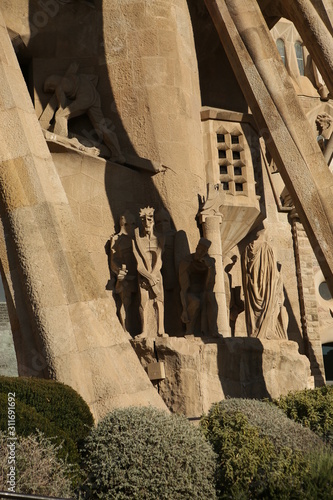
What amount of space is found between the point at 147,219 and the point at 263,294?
2493mm

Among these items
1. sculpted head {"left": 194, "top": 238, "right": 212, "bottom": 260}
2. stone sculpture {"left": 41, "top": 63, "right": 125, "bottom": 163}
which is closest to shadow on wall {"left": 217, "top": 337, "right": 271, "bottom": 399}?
sculpted head {"left": 194, "top": 238, "right": 212, "bottom": 260}

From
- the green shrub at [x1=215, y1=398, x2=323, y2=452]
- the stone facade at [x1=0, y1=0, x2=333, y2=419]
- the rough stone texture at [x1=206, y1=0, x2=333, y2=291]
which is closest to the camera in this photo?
the green shrub at [x1=215, y1=398, x2=323, y2=452]

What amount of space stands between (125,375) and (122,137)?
18.4 feet

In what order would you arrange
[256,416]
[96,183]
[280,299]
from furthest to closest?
[280,299] < [96,183] < [256,416]

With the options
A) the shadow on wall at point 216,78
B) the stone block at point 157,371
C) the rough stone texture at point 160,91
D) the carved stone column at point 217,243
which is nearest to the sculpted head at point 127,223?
the rough stone texture at point 160,91

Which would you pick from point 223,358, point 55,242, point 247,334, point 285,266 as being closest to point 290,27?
Result: point 285,266

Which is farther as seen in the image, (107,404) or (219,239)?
(219,239)

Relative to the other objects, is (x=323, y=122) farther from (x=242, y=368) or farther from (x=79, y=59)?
(x=242, y=368)

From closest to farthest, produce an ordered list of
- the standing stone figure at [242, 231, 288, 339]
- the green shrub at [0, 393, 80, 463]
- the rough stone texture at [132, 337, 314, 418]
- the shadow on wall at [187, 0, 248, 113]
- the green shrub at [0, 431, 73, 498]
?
the green shrub at [0, 431, 73, 498] → the green shrub at [0, 393, 80, 463] → the rough stone texture at [132, 337, 314, 418] → the standing stone figure at [242, 231, 288, 339] → the shadow on wall at [187, 0, 248, 113]

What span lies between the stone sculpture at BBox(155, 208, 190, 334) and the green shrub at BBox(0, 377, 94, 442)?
5190mm

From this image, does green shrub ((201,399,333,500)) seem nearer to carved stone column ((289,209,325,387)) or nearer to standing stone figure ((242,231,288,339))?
standing stone figure ((242,231,288,339))

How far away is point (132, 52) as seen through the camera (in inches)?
533

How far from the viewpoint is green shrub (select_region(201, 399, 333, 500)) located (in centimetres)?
655

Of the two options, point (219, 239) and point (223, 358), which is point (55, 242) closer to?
point (223, 358)
